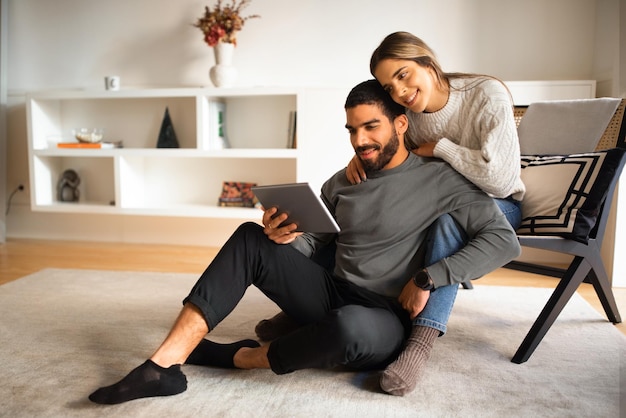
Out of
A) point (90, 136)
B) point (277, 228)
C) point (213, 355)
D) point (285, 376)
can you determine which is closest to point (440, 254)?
point (277, 228)

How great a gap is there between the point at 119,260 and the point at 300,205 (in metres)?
2.17

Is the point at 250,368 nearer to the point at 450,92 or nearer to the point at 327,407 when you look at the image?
the point at 327,407

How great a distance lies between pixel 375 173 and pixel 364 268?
0.29 meters

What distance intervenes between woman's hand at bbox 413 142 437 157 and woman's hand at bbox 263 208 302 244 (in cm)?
47

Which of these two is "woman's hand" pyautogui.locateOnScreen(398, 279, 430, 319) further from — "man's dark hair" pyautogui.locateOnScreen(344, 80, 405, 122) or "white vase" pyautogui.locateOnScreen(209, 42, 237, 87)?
"white vase" pyautogui.locateOnScreen(209, 42, 237, 87)

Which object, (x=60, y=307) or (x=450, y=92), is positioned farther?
(x=60, y=307)

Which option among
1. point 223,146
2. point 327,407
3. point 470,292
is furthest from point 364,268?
point 223,146

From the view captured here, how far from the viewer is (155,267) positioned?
126 inches

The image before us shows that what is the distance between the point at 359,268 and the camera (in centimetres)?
168

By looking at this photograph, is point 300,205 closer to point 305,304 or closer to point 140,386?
point 305,304

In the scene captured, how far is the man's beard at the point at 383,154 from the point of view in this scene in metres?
1.66

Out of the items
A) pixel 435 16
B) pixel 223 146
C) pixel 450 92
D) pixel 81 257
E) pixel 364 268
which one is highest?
pixel 435 16

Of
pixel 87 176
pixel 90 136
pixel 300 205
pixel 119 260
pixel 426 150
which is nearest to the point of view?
pixel 300 205

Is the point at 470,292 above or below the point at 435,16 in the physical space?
below
